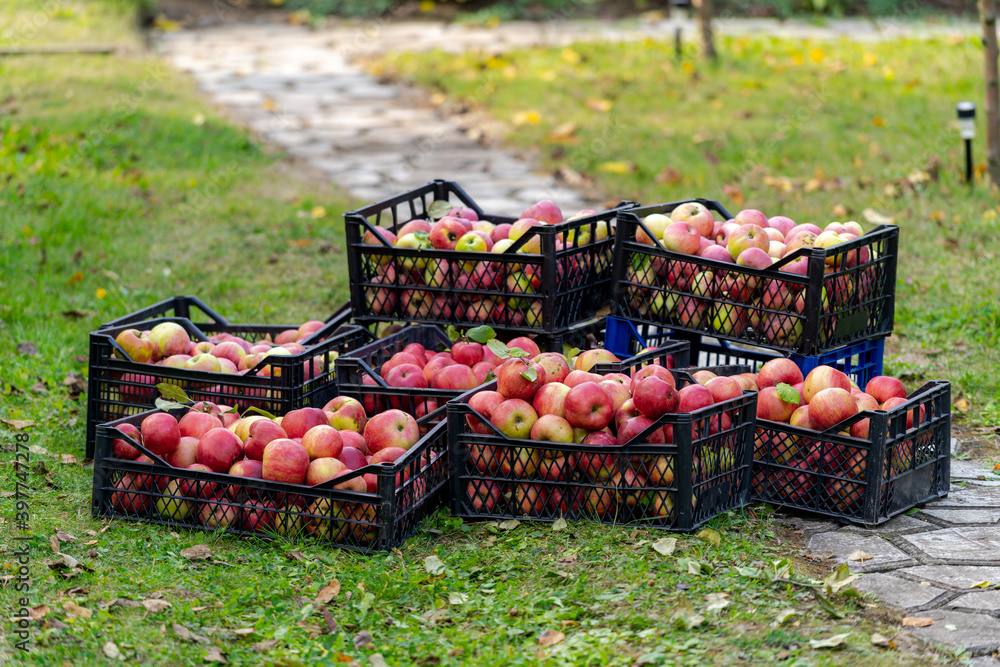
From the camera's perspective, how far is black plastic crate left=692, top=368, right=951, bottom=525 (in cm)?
374

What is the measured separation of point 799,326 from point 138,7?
12.8 m

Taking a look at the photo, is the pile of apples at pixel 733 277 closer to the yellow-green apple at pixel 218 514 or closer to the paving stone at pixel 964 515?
the paving stone at pixel 964 515

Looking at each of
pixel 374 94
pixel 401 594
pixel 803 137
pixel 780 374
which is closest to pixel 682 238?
pixel 780 374

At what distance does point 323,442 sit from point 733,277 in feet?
5.70

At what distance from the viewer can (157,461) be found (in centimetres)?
374

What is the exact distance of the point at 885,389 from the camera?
13.2 ft

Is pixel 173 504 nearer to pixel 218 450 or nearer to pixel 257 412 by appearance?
pixel 218 450

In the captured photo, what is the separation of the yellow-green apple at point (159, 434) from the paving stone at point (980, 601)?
8.62 feet

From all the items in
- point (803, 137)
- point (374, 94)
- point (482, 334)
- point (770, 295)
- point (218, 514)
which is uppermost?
point (374, 94)

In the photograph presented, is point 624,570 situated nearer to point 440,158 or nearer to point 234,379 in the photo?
point 234,379

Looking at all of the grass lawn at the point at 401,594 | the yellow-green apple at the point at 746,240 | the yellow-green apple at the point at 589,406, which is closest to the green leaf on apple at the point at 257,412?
the grass lawn at the point at 401,594

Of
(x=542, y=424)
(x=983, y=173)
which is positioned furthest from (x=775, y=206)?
(x=542, y=424)

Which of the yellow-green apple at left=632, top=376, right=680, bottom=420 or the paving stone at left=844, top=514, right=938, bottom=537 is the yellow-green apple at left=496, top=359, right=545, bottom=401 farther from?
the paving stone at left=844, top=514, right=938, bottom=537

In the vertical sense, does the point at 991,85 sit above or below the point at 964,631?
above
